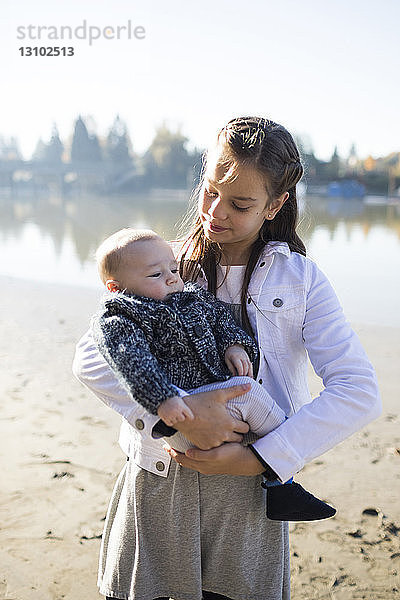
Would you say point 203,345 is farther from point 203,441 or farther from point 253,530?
point 253,530

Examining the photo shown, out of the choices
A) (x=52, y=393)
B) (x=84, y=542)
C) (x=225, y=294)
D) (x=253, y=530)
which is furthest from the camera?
(x=52, y=393)

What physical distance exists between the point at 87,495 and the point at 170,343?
6.88 ft

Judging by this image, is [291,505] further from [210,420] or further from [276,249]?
[276,249]

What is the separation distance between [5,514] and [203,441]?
2.07 m

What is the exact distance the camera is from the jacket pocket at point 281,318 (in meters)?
1.76

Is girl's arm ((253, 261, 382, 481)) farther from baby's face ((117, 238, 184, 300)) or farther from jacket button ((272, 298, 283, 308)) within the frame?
baby's face ((117, 238, 184, 300))

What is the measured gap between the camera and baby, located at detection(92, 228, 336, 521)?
59.7 inches

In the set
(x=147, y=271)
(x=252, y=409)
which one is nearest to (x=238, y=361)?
(x=252, y=409)

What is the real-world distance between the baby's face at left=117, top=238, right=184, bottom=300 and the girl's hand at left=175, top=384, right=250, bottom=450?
324mm

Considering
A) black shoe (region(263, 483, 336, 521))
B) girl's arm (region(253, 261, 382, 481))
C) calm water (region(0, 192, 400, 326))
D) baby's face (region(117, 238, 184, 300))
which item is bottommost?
calm water (region(0, 192, 400, 326))

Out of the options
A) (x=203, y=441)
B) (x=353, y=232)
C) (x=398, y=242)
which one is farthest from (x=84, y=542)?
(x=353, y=232)

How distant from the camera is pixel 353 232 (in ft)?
63.3

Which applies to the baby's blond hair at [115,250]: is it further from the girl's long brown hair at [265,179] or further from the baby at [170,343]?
the girl's long brown hair at [265,179]

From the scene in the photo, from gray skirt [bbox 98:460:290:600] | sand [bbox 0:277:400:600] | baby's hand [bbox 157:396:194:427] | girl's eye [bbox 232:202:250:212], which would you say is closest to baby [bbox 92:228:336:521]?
baby's hand [bbox 157:396:194:427]
